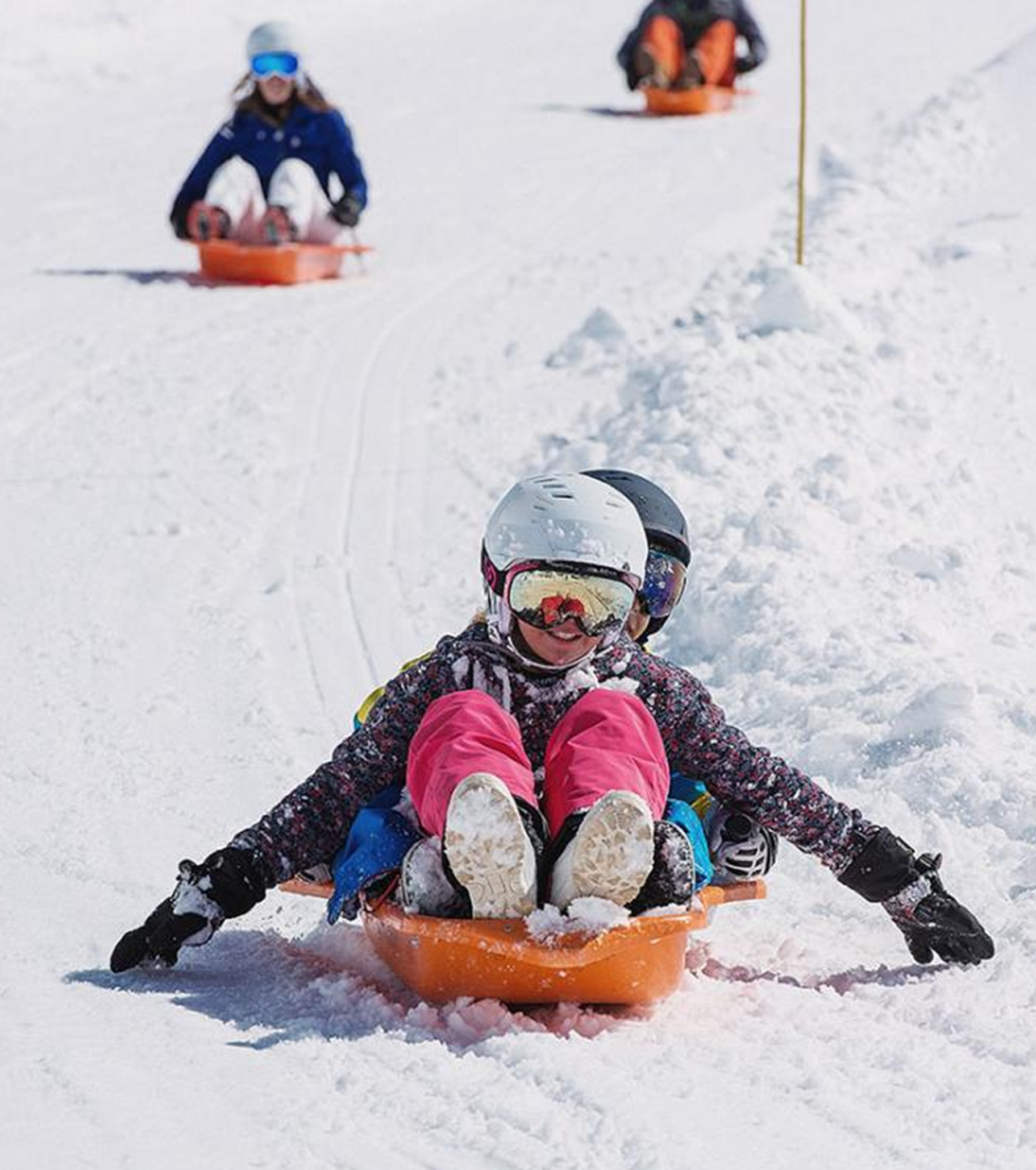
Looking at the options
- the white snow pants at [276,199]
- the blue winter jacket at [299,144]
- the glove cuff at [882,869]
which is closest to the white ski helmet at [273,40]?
the blue winter jacket at [299,144]

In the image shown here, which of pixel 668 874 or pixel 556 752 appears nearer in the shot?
pixel 668 874

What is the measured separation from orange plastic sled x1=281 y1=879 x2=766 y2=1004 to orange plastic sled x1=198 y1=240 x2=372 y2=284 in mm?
7039

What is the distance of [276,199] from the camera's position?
10.4 meters

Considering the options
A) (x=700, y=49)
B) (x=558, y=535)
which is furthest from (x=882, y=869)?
(x=700, y=49)

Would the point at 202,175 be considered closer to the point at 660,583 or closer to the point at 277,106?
the point at 277,106

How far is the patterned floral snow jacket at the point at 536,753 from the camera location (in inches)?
150

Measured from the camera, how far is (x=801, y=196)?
8516mm

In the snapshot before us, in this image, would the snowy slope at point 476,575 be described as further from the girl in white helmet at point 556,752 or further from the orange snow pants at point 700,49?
the orange snow pants at point 700,49

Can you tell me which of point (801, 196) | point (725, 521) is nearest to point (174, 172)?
point (801, 196)

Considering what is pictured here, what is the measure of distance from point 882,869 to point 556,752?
643mm

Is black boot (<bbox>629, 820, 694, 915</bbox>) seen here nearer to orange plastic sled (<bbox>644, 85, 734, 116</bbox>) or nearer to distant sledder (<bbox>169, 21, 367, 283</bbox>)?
distant sledder (<bbox>169, 21, 367, 283</bbox>)

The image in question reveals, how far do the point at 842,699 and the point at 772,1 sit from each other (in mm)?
16466

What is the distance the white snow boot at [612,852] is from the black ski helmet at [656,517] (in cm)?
109

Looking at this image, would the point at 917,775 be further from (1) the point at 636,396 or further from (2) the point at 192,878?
(1) the point at 636,396
